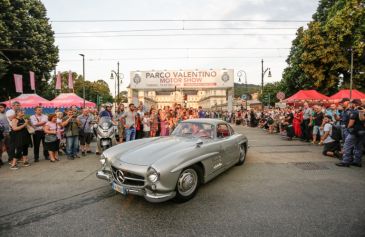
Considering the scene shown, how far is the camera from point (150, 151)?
4.21 meters

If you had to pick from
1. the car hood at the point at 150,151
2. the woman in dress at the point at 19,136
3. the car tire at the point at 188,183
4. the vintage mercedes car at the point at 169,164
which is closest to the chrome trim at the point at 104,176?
the vintage mercedes car at the point at 169,164

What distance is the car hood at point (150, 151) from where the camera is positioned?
12.7ft

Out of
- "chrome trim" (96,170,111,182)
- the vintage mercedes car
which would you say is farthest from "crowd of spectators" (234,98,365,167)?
"chrome trim" (96,170,111,182)

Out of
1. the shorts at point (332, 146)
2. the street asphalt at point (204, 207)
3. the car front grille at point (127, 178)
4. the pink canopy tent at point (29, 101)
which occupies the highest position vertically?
the pink canopy tent at point (29, 101)

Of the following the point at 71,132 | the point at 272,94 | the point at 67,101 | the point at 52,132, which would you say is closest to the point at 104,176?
the point at 52,132

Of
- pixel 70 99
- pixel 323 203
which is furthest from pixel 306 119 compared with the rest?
pixel 70 99

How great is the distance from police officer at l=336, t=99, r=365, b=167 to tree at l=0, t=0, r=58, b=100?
19717 millimetres

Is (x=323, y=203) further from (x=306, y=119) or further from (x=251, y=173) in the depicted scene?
(x=306, y=119)

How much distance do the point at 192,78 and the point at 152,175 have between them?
22.7 meters

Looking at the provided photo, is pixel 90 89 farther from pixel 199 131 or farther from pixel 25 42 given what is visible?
pixel 199 131

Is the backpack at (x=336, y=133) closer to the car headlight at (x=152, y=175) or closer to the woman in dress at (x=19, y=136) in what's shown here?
the car headlight at (x=152, y=175)

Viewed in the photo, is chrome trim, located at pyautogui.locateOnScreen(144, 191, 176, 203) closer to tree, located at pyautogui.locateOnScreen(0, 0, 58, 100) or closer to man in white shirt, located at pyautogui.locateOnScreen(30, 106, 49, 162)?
man in white shirt, located at pyautogui.locateOnScreen(30, 106, 49, 162)

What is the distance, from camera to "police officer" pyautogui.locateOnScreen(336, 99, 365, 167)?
6.43 m

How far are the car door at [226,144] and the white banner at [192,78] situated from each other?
65.5 feet
